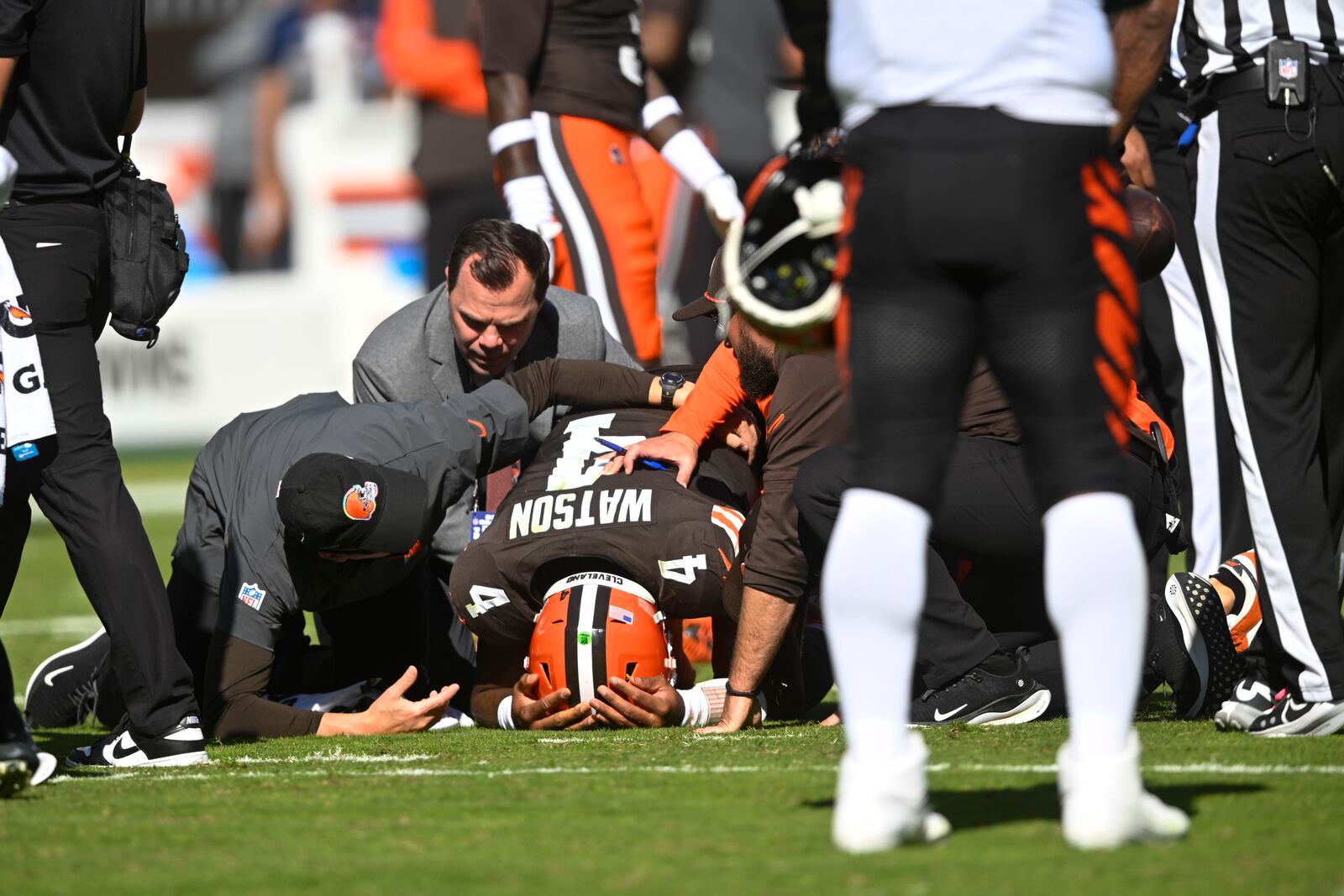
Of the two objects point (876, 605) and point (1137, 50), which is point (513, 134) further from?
point (876, 605)

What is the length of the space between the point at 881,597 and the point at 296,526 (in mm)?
2149

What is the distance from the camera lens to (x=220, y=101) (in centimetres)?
1831

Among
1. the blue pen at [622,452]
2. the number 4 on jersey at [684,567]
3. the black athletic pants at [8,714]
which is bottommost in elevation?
the number 4 on jersey at [684,567]

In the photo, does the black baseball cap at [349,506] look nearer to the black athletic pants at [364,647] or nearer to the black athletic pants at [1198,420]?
the black athletic pants at [364,647]

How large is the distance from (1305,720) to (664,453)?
1.96 metres

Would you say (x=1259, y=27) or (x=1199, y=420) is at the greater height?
(x=1259, y=27)

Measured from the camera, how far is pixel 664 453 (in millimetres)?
5539

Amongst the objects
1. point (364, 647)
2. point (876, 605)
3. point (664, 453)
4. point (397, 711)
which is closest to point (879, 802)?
point (876, 605)

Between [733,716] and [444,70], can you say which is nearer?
[733,716]

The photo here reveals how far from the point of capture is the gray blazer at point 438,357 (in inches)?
244

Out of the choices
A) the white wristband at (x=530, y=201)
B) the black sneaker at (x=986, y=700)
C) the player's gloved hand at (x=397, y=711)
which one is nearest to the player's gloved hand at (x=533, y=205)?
the white wristband at (x=530, y=201)

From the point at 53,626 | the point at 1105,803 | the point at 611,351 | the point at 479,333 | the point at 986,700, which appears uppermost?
the point at 479,333

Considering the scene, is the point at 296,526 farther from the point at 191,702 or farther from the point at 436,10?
the point at 436,10

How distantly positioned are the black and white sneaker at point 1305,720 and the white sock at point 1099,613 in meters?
1.41
